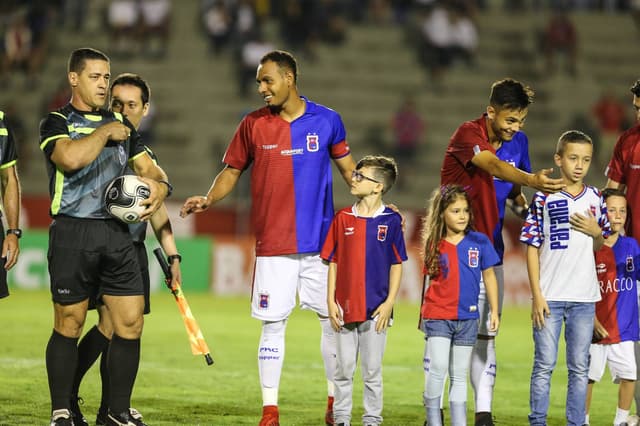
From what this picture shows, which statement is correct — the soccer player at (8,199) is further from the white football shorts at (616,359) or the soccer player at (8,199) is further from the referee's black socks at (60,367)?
the white football shorts at (616,359)

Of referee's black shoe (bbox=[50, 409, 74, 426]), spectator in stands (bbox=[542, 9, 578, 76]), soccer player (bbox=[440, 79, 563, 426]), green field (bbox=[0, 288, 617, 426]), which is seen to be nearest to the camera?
referee's black shoe (bbox=[50, 409, 74, 426])

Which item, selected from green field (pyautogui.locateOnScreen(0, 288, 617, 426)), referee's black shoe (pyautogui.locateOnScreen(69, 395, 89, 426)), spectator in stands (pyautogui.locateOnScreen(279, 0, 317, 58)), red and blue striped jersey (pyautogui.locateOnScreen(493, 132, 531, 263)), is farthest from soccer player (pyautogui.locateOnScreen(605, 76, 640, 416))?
spectator in stands (pyautogui.locateOnScreen(279, 0, 317, 58))

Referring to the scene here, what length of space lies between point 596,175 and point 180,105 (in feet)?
29.7

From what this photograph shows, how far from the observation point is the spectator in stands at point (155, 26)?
2469 centimetres

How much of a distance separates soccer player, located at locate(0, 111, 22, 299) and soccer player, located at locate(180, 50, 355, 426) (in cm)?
112

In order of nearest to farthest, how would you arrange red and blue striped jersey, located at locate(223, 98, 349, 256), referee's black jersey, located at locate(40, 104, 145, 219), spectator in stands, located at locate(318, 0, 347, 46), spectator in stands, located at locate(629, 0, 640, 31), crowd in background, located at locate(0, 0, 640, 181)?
referee's black jersey, located at locate(40, 104, 145, 219)
red and blue striped jersey, located at locate(223, 98, 349, 256)
crowd in background, located at locate(0, 0, 640, 181)
spectator in stands, located at locate(318, 0, 347, 46)
spectator in stands, located at locate(629, 0, 640, 31)

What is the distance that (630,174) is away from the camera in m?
8.09

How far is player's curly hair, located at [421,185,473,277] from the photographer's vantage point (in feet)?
23.6

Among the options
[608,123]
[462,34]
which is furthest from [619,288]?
[462,34]

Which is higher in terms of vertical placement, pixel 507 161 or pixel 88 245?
pixel 507 161

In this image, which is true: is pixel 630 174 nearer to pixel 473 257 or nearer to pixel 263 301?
pixel 473 257

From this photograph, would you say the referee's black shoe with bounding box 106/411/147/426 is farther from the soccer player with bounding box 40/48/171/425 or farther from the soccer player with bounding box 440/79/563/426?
the soccer player with bounding box 440/79/563/426

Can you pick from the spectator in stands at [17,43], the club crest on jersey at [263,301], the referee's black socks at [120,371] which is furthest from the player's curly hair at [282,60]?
the spectator in stands at [17,43]

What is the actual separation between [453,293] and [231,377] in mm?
3540
